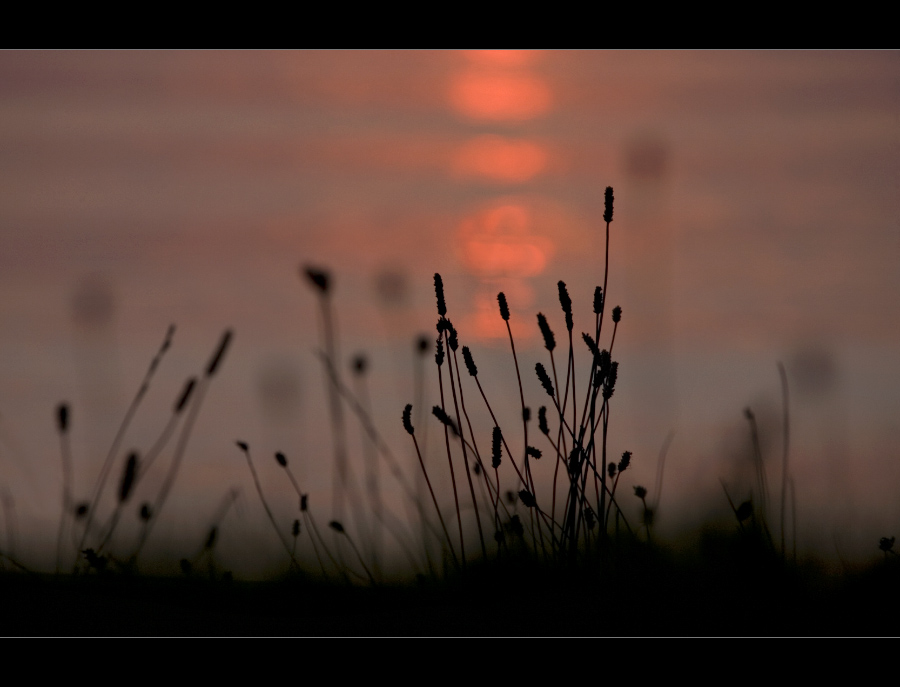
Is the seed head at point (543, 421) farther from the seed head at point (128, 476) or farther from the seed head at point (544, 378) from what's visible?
the seed head at point (128, 476)

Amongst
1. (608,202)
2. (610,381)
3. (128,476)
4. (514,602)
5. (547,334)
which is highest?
(608,202)

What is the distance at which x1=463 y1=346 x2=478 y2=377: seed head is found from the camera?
1.94 m

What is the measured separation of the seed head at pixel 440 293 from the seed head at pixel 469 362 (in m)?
0.12

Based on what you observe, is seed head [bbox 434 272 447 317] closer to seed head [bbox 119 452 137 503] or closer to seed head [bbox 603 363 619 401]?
seed head [bbox 603 363 619 401]

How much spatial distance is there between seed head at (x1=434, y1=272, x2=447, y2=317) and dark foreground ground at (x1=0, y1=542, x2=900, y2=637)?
61 cm

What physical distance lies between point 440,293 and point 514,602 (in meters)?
0.69

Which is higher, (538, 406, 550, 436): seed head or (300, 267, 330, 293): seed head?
(300, 267, 330, 293): seed head

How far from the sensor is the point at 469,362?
1.97m

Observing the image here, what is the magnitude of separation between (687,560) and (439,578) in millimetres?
579

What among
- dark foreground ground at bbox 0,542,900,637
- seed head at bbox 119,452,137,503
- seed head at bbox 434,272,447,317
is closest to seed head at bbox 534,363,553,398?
seed head at bbox 434,272,447,317

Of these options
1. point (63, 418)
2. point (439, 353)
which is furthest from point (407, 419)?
point (63, 418)

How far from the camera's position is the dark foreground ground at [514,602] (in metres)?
1.89

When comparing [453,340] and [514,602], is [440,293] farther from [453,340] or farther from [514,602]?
[514,602]
